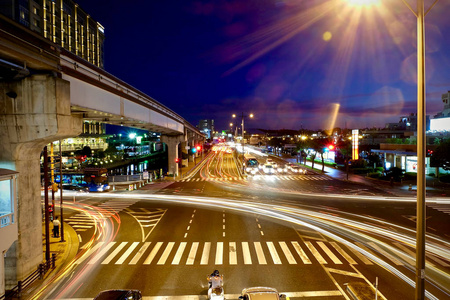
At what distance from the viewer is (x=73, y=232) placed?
2036 cm

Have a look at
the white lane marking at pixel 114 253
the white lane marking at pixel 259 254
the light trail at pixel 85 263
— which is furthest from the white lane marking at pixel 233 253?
the light trail at pixel 85 263

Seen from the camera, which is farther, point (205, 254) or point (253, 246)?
point (253, 246)

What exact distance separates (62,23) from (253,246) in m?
98.4

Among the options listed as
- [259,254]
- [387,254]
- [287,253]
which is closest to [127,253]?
[259,254]

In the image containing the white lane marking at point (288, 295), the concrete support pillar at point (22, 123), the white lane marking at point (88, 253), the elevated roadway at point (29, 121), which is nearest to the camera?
the white lane marking at point (288, 295)

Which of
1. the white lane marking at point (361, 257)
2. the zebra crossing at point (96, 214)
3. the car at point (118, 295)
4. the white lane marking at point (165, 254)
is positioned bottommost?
the zebra crossing at point (96, 214)

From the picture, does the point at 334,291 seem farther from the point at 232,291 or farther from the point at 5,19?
the point at 5,19

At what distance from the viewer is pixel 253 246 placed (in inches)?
653

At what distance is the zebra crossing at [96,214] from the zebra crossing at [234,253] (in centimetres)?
546

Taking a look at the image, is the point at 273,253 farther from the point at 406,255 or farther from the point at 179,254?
the point at 406,255

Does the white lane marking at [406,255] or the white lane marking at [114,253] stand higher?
the white lane marking at [406,255]

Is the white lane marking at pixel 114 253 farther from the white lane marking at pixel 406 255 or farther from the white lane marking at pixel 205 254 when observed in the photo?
the white lane marking at pixel 406 255

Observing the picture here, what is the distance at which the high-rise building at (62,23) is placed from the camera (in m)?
66.3

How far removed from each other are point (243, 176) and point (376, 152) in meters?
33.0
